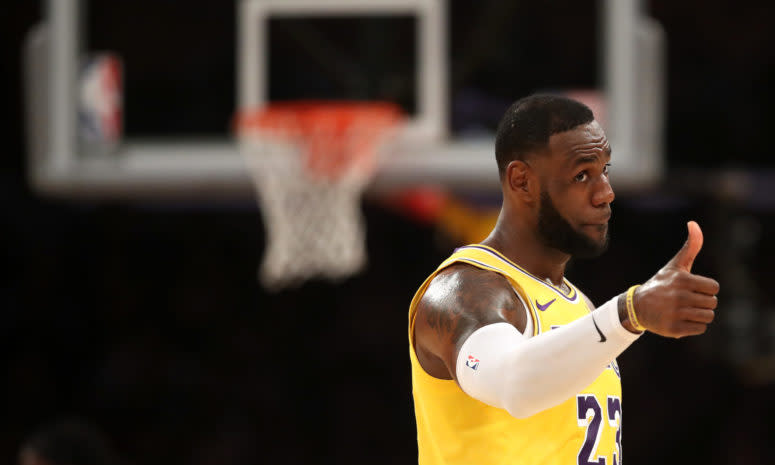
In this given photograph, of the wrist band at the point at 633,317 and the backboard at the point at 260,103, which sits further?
the backboard at the point at 260,103

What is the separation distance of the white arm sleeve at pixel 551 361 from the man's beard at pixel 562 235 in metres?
0.35

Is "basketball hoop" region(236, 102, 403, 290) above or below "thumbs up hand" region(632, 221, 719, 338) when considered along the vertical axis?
below

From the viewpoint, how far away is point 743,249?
10.3 m

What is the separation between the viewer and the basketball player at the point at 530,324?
2.08 meters

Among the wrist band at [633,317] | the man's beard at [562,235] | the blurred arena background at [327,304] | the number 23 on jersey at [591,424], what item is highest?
the man's beard at [562,235]

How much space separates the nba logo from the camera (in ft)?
23.2

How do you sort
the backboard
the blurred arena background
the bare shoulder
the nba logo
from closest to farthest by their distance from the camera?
the bare shoulder
the backboard
the nba logo
the blurred arena background

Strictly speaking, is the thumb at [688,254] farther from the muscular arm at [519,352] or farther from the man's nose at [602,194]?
the man's nose at [602,194]

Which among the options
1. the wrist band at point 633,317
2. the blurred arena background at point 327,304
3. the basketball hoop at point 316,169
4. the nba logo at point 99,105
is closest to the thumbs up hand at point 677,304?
the wrist band at point 633,317

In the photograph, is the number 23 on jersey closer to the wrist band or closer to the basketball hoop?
the wrist band

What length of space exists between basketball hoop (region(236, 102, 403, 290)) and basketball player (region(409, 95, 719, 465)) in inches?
157

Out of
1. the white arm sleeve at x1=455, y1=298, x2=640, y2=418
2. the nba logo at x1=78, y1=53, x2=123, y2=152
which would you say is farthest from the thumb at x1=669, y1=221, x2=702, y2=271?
the nba logo at x1=78, y1=53, x2=123, y2=152

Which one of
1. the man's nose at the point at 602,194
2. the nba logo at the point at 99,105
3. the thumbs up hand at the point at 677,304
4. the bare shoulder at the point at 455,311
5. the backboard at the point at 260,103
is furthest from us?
the nba logo at the point at 99,105

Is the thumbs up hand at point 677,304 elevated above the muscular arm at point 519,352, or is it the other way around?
the thumbs up hand at point 677,304
